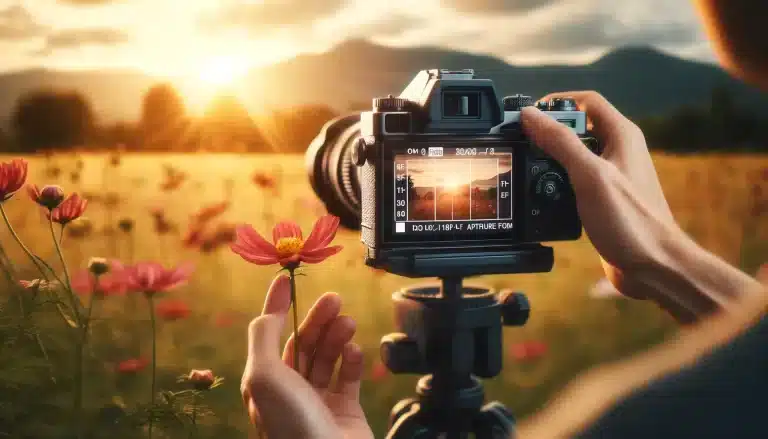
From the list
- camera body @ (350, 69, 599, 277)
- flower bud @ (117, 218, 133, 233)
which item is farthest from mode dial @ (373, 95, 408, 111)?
flower bud @ (117, 218, 133, 233)

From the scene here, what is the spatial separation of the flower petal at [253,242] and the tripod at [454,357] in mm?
260

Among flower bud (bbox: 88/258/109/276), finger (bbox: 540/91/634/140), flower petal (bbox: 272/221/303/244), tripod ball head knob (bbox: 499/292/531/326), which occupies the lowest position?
tripod ball head knob (bbox: 499/292/531/326)

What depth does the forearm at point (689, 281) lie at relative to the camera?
0.87 meters

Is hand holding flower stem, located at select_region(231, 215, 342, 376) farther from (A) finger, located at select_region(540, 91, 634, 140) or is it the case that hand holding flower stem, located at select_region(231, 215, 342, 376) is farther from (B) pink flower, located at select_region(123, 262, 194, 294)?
(A) finger, located at select_region(540, 91, 634, 140)

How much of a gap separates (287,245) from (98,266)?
1.07ft

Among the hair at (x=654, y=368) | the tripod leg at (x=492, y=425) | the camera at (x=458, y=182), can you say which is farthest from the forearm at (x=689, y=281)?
the hair at (x=654, y=368)

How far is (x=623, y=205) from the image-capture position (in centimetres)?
91

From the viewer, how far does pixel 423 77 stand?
0.90 m

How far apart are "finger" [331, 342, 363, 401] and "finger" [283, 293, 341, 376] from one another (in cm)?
2

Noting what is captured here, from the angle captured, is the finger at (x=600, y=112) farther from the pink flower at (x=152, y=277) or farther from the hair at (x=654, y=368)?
the hair at (x=654, y=368)

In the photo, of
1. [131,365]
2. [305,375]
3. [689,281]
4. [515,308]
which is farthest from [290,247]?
[131,365]

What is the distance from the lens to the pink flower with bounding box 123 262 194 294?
0.89 metres

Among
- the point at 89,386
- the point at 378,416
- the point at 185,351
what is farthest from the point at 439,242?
the point at 185,351

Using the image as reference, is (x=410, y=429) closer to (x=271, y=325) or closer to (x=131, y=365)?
(x=271, y=325)
